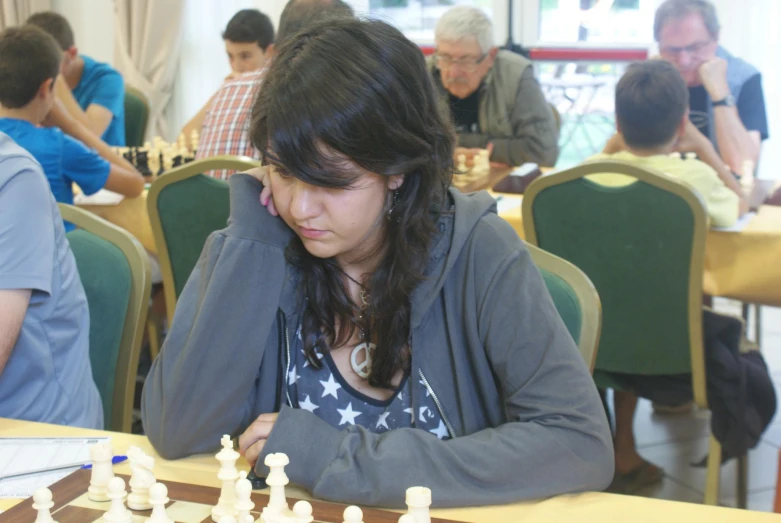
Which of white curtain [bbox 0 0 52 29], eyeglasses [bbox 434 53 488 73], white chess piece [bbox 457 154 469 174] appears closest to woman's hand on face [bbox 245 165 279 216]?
white chess piece [bbox 457 154 469 174]

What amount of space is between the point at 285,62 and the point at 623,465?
2.10 metres

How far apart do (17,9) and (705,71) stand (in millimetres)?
4875

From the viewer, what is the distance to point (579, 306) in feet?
4.76

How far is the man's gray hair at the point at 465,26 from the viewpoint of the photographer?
3.90m

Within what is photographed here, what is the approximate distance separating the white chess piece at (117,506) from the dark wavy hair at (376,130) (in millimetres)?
435

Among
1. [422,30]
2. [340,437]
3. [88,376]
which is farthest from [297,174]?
[422,30]

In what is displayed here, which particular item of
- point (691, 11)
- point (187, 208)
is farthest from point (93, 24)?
point (691, 11)

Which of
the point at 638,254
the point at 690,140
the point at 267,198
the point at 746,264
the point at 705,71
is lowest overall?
the point at 746,264

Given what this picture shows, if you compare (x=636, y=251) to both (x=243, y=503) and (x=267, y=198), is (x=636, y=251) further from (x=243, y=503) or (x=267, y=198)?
(x=243, y=503)

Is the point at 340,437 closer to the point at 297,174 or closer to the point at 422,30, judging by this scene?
the point at 297,174

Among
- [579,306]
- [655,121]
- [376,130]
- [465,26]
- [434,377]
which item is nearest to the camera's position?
[376,130]

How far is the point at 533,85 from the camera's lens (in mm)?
4090

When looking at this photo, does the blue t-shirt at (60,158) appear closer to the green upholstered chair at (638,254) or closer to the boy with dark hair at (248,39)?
the boy with dark hair at (248,39)

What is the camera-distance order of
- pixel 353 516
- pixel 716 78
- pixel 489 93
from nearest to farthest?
pixel 353 516, pixel 716 78, pixel 489 93
